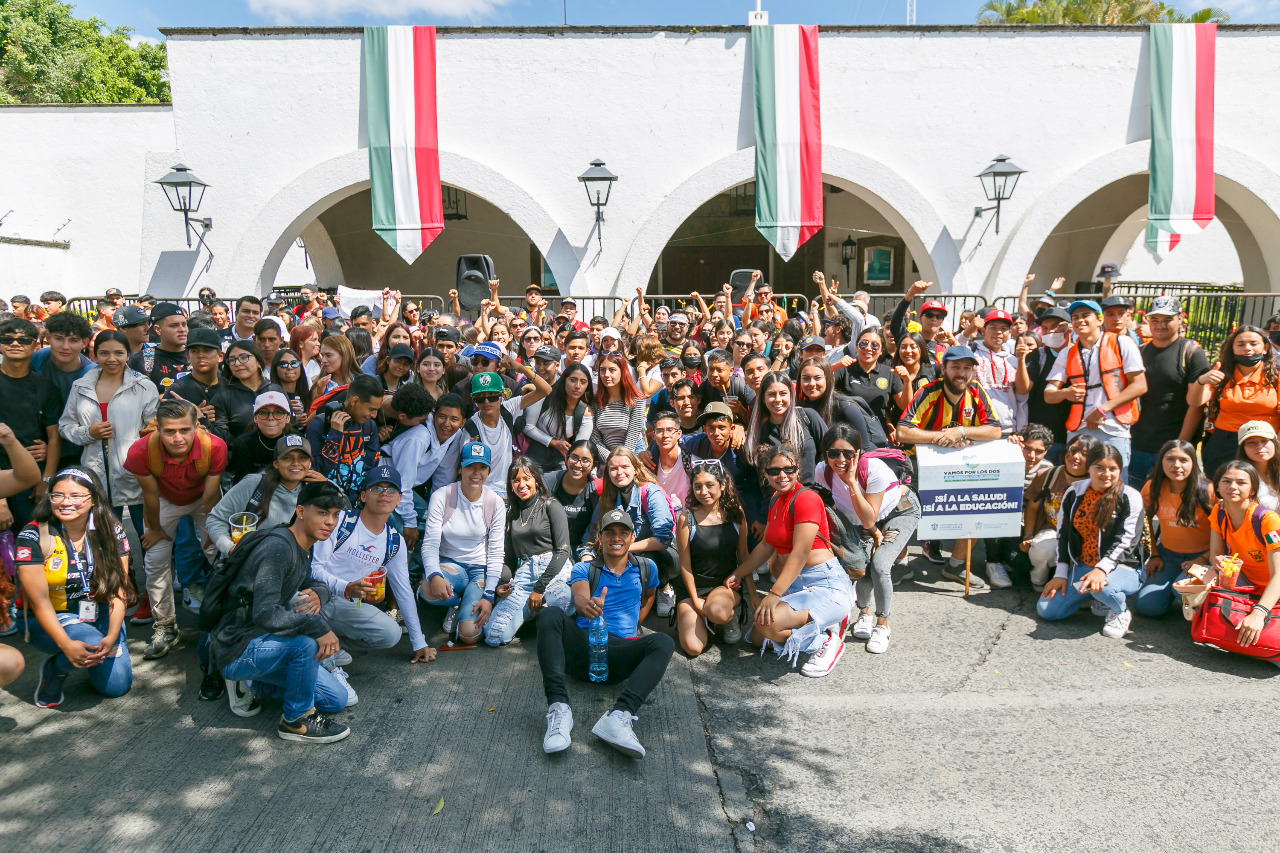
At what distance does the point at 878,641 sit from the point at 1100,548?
1631mm

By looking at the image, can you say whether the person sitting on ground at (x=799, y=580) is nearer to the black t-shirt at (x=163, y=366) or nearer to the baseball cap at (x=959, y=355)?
the baseball cap at (x=959, y=355)

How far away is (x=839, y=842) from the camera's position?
128 inches

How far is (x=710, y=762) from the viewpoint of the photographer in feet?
12.6

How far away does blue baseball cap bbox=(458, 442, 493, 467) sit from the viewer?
4.99m

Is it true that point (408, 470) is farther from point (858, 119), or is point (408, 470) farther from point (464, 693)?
point (858, 119)

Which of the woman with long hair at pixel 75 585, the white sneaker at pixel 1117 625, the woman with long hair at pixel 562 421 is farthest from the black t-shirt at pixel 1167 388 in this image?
the woman with long hair at pixel 75 585

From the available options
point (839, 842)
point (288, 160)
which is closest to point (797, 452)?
point (839, 842)

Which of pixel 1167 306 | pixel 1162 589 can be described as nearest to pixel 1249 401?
pixel 1167 306

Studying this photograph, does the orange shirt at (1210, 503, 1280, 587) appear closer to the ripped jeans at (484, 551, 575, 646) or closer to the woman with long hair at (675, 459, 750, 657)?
the woman with long hair at (675, 459, 750, 657)

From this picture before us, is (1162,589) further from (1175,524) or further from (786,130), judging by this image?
(786,130)

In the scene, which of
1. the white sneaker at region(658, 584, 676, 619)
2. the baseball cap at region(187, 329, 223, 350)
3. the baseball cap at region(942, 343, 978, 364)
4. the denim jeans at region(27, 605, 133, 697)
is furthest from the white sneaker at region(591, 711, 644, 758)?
the baseball cap at region(187, 329, 223, 350)

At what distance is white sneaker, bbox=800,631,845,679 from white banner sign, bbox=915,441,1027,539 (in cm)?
116

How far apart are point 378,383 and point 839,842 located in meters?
3.81

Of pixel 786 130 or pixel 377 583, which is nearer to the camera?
pixel 377 583
